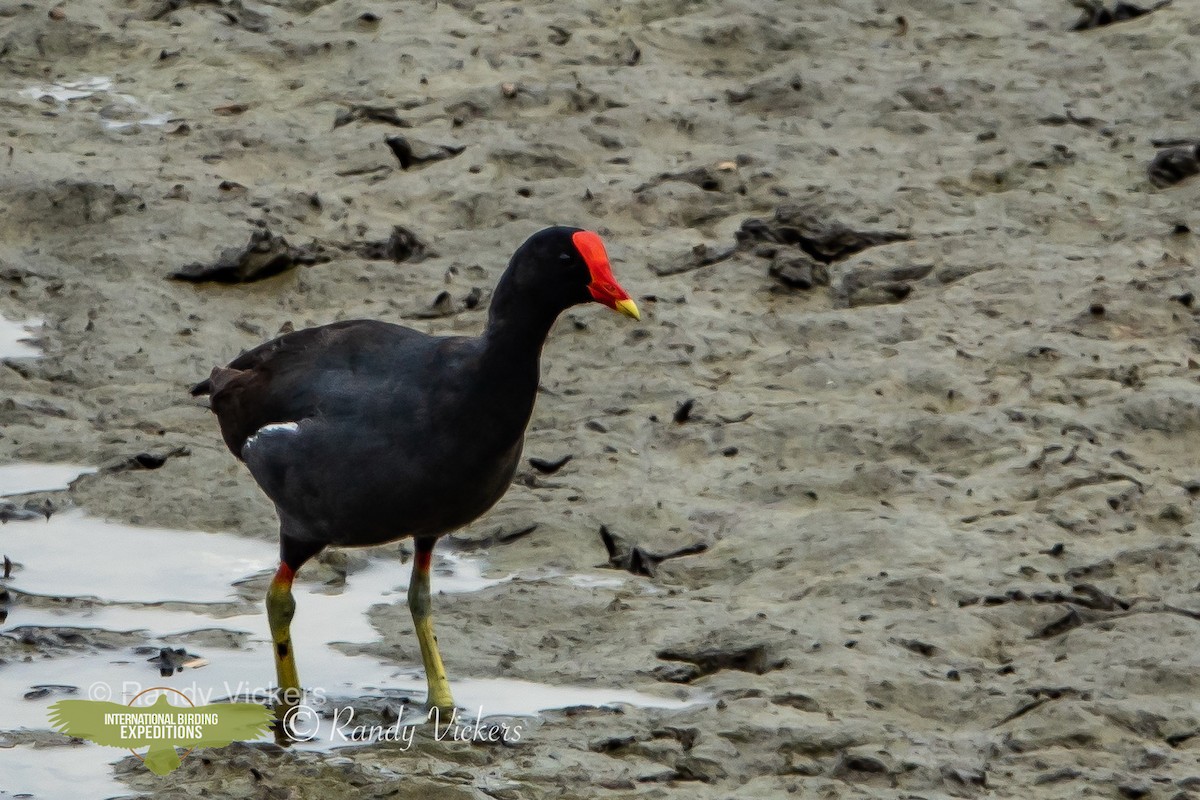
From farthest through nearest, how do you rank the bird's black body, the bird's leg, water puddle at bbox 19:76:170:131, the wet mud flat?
1. water puddle at bbox 19:76:170:131
2. the bird's leg
3. the wet mud flat
4. the bird's black body

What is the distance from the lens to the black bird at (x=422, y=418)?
5992 mm

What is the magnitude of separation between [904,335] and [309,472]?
3518mm

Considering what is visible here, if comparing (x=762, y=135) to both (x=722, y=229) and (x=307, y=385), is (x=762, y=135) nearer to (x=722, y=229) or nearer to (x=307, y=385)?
(x=722, y=229)

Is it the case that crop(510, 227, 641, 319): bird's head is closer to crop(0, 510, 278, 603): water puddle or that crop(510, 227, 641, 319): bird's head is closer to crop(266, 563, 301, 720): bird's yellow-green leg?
crop(266, 563, 301, 720): bird's yellow-green leg

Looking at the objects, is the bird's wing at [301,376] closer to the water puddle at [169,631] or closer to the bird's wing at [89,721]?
the water puddle at [169,631]

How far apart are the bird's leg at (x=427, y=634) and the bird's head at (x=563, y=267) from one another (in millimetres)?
1005

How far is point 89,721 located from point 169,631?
2.41ft

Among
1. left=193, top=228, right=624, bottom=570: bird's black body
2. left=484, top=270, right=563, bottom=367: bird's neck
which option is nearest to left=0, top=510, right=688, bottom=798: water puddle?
left=193, top=228, right=624, bottom=570: bird's black body

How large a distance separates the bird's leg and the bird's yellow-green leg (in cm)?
40

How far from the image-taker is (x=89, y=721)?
6.12m

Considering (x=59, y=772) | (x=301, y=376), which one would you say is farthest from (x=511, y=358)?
(x=59, y=772)

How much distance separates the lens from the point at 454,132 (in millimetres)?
10648

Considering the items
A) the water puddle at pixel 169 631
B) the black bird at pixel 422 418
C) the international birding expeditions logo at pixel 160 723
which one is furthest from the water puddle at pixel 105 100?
the international birding expeditions logo at pixel 160 723

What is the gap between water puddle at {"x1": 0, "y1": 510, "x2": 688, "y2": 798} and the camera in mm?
6285
